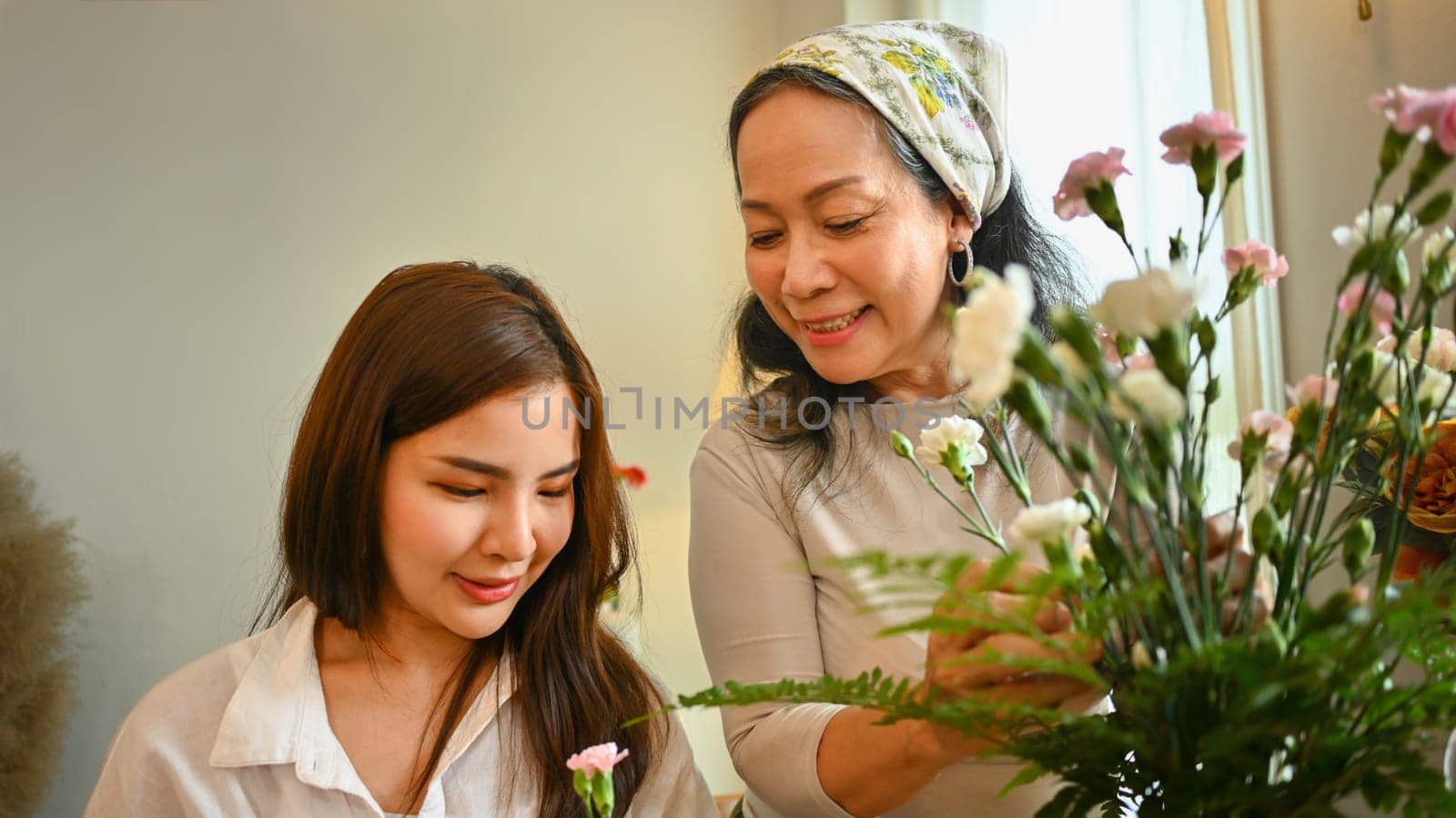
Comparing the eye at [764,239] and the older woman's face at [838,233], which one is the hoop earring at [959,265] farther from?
the eye at [764,239]

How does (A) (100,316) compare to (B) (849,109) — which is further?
(A) (100,316)

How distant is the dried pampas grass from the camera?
2.25 meters

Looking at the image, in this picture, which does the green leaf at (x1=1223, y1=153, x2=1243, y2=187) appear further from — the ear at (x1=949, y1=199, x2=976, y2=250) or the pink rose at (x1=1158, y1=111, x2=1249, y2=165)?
the ear at (x1=949, y1=199, x2=976, y2=250)

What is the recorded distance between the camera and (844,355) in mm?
1239

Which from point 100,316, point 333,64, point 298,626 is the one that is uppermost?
point 333,64

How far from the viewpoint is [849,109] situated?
4.14ft

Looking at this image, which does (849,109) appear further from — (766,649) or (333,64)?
(333,64)

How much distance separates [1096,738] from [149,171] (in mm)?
2785

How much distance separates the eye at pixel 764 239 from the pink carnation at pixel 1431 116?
751mm

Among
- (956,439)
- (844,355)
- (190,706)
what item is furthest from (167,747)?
(956,439)

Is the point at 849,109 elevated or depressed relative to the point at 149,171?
depressed

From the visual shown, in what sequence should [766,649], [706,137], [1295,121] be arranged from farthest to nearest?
[706,137] → [1295,121] → [766,649]

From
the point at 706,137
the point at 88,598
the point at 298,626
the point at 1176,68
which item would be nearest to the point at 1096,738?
the point at 298,626

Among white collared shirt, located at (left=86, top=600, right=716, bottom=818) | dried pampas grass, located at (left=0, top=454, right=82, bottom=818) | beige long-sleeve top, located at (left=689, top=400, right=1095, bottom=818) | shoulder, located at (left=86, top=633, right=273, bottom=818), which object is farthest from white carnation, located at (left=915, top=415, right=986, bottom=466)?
dried pampas grass, located at (left=0, top=454, right=82, bottom=818)
